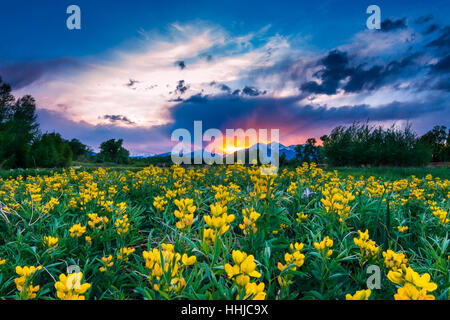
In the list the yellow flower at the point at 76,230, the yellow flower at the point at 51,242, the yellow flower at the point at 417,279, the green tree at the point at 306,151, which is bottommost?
the yellow flower at the point at 51,242

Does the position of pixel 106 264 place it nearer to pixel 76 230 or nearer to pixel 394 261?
pixel 76 230

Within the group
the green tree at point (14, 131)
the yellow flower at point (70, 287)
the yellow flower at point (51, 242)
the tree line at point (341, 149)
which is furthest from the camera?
the green tree at point (14, 131)

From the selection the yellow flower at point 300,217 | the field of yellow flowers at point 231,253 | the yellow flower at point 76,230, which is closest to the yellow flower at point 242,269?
the field of yellow flowers at point 231,253

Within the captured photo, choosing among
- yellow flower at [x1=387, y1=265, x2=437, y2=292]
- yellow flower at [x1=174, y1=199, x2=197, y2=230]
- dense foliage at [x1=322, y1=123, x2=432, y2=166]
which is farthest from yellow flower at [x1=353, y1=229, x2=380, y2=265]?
dense foliage at [x1=322, y1=123, x2=432, y2=166]

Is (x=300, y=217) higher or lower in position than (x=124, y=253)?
higher

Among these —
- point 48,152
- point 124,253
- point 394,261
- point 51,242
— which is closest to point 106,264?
point 124,253

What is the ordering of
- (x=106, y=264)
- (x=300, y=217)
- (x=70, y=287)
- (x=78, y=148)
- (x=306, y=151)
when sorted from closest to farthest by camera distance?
(x=70, y=287)
(x=106, y=264)
(x=300, y=217)
(x=306, y=151)
(x=78, y=148)

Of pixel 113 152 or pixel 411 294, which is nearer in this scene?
pixel 411 294

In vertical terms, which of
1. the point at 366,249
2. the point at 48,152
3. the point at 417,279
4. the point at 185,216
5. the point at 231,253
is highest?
the point at 48,152

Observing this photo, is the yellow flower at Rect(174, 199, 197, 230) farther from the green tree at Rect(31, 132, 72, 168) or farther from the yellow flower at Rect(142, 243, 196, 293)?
the green tree at Rect(31, 132, 72, 168)

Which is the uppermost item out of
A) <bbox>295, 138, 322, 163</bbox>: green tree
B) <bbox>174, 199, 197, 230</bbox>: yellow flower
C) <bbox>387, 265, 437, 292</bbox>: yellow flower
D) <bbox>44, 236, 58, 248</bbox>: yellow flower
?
<bbox>295, 138, 322, 163</bbox>: green tree

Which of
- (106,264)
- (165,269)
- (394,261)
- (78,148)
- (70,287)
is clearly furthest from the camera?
(78,148)

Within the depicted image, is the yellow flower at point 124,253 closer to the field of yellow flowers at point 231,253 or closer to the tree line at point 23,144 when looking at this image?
the field of yellow flowers at point 231,253
